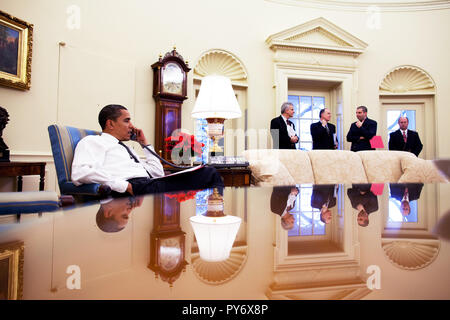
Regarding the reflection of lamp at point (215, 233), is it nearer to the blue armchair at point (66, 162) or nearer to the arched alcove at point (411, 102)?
the blue armchair at point (66, 162)

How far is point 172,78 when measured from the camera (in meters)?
4.29

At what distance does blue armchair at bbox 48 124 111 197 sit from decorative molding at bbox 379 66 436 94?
544 cm

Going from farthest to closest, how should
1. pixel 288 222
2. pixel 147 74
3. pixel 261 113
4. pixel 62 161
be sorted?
pixel 261 113, pixel 147 74, pixel 62 161, pixel 288 222

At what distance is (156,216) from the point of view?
1.46 ft

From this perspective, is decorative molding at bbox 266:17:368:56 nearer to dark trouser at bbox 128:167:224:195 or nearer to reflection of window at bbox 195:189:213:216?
dark trouser at bbox 128:167:224:195

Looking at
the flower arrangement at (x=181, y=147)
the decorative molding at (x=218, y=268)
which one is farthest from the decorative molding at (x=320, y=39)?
the decorative molding at (x=218, y=268)

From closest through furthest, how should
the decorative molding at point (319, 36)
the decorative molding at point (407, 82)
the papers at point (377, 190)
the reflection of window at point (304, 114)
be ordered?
the papers at point (377, 190)
the decorative molding at point (319, 36)
the decorative molding at point (407, 82)
the reflection of window at point (304, 114)

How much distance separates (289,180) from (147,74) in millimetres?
2815

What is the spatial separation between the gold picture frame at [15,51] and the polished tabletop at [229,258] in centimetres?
343

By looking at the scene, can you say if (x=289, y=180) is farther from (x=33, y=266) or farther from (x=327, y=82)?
(x=327, y=82)

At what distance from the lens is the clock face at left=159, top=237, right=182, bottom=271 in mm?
224

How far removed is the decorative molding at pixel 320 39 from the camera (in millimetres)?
5152

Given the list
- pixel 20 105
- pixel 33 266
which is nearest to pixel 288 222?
pixel 33 266
